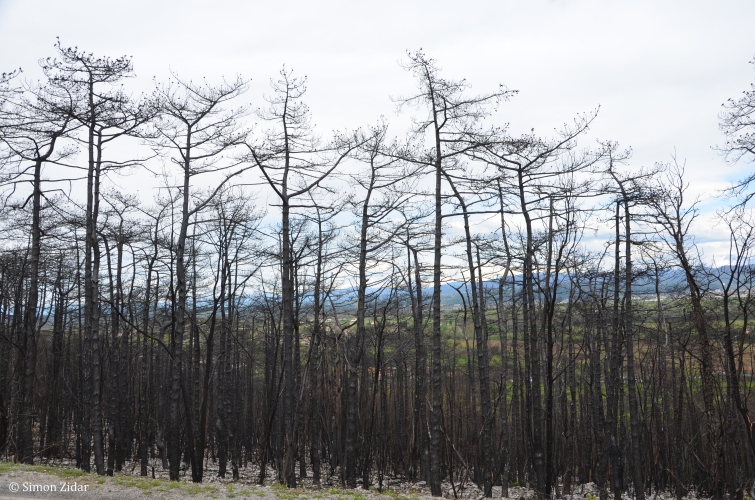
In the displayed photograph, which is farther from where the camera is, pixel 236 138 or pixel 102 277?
pixel 102 277

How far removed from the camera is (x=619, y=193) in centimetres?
1406

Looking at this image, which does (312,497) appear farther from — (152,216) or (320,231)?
(152,216)

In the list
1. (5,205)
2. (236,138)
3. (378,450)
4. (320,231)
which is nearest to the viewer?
(5,205)

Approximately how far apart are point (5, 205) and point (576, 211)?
42.2 feet

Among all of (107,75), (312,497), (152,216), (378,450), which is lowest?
(378,450)

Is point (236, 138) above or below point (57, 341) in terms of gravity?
above

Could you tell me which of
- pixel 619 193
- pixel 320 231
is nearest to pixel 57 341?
pixel 320 231

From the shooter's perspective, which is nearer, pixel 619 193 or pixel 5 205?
pixel 5 205

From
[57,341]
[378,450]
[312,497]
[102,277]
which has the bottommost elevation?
[378,450]

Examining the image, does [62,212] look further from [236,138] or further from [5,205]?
[236,138]

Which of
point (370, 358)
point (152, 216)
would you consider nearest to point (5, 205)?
point (152, 216)

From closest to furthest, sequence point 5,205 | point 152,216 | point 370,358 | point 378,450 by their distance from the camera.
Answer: point 5,205
point 152,216
point 378,450
point 370,358

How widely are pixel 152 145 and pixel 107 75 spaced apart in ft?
5.82

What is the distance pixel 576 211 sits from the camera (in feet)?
40.5
